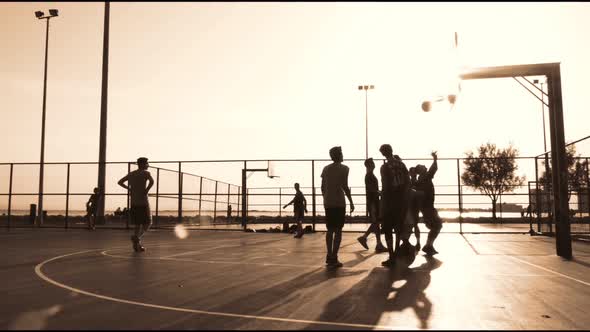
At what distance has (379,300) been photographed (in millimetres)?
5129

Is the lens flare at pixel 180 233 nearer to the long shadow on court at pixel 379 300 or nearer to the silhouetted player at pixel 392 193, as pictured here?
the silhouetted player at pixel 392 193

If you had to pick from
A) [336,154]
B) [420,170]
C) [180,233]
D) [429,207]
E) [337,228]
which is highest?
[336,154]

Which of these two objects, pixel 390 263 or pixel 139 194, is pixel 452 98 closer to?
pixel 390 263

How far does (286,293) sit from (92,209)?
671 inches

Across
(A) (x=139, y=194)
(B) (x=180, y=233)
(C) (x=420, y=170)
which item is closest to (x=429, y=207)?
(C) (x=420, y=170)

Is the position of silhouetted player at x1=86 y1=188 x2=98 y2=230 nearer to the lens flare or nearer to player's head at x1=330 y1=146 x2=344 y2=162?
the lens flare

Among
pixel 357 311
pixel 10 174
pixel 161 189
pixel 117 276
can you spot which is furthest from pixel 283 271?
pixel 10 174

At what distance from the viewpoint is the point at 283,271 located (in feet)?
24.3

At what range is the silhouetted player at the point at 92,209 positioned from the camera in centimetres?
2017

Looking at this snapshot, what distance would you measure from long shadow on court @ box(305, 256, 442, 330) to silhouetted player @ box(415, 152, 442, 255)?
313 cm

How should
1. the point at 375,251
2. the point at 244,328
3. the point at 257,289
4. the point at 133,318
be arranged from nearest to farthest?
1. the point at 244,328
2. the point at 133,318
3. the point at 257,289
4. the point at 375,251

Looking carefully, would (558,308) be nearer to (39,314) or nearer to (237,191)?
(39,314)

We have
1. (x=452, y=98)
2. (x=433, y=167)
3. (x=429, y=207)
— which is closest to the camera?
(x=433, y=167)

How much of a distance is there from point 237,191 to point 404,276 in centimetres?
2548
